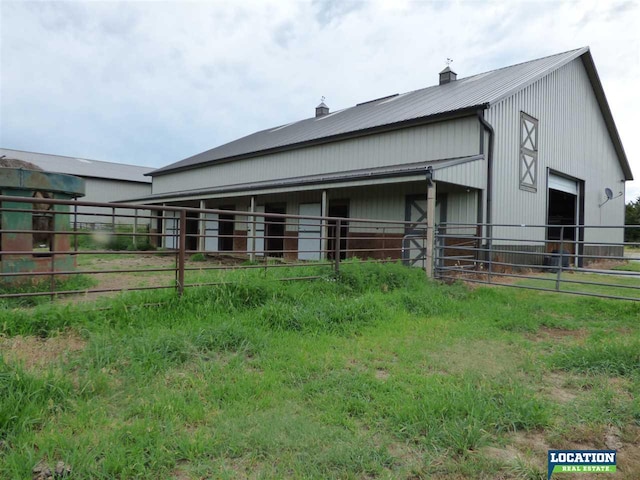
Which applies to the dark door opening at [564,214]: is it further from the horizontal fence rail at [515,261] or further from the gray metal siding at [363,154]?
the gray metal siding at [363,154]

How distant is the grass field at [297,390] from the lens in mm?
2160

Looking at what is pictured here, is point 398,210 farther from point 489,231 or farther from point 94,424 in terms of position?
point 94,424

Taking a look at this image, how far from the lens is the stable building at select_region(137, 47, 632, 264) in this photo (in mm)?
10438

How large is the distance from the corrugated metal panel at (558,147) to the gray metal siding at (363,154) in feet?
3.28

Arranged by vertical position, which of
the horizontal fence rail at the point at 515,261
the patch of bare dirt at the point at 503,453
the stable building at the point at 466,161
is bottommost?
the patch of bare dirt at the point at 503,453

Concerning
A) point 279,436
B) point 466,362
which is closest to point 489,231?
point 466,362

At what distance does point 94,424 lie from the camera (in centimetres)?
240

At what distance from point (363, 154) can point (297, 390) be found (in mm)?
11039

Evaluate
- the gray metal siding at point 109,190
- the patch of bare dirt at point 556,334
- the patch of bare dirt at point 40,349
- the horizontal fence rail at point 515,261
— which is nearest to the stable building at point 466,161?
the horizontal fence rail at point 515,261

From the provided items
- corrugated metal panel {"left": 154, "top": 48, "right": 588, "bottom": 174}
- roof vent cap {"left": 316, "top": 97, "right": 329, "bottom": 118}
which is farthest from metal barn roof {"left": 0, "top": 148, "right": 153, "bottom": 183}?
corrugated metal panel {"left": 154, "top": 48, "right": 588, "bottom": 174}

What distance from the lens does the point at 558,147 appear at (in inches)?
535

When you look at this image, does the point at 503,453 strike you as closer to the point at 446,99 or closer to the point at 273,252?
the point at 273,252

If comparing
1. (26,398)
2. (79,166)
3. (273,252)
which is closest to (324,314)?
(26,398)

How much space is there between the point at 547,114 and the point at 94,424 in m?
14.8
